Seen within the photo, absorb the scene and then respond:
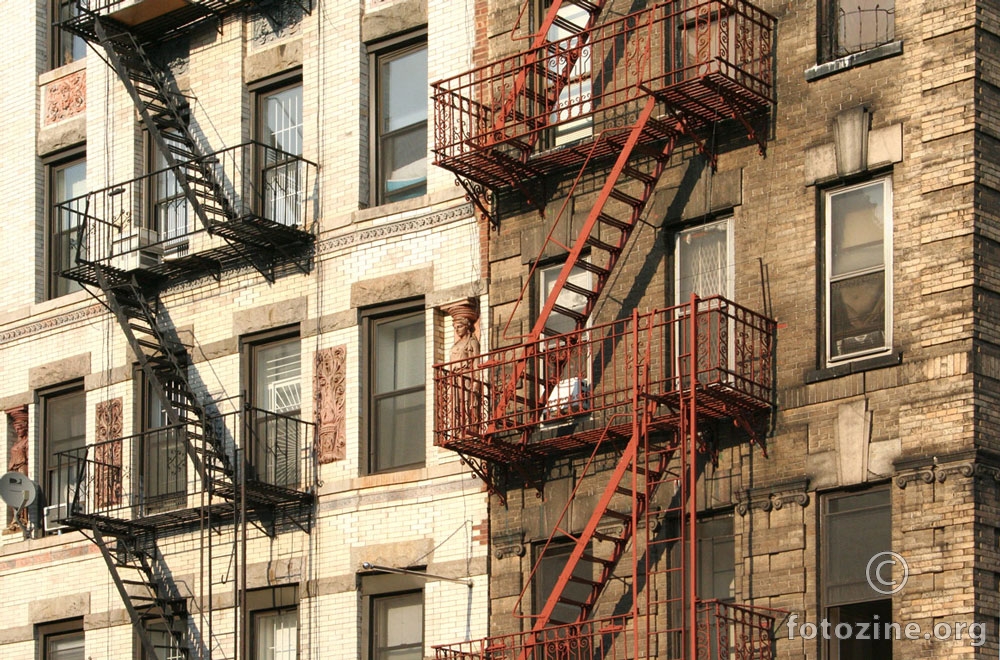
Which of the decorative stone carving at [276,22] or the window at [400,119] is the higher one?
the decorative stone carving at [276,22]

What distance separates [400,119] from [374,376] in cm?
345

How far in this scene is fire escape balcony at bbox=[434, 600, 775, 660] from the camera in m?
22.3

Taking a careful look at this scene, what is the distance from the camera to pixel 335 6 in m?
29.0

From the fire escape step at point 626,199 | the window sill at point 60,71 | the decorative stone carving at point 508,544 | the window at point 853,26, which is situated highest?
the window sill at point 60,71

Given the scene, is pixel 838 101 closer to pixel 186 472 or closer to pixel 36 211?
pixel 186 472

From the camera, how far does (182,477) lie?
29.2 m

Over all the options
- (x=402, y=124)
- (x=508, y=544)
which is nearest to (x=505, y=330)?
(x=508, y=544)

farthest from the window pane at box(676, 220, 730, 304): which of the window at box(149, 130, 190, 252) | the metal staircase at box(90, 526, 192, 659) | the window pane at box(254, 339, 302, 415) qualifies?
the metal staircase at box(90, 526, 192, 659)

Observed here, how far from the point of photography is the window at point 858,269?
2258cm

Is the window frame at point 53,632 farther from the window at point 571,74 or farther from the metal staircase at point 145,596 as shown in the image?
the window at point 571,74

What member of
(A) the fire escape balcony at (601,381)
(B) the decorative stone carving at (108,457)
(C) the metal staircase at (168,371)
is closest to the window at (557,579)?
(A) the fire escape balcony at (601,381)

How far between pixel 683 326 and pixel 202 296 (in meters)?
8.17

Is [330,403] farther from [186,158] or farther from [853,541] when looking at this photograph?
[853,541]

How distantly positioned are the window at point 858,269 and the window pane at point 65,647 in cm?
1231
